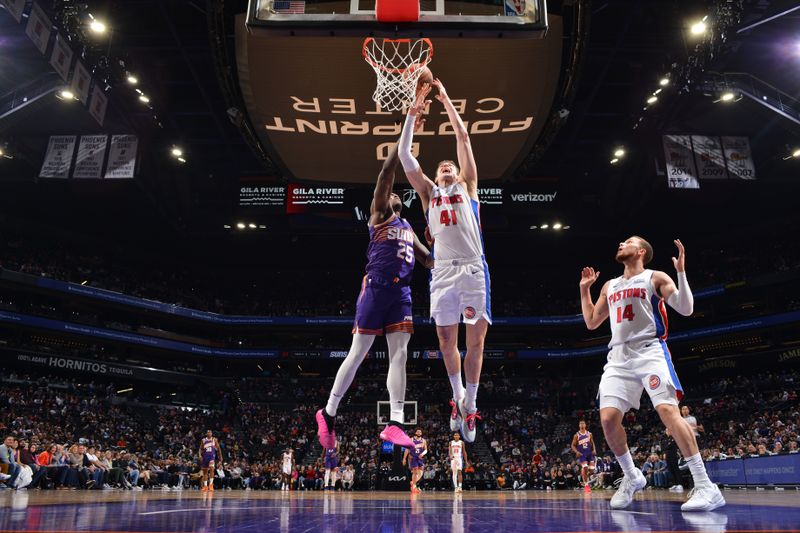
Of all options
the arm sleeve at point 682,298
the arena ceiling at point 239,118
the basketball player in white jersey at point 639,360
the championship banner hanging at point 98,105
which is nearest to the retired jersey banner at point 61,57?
the arena ceiling at point 239,118

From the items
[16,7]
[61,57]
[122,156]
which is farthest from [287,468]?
[16,7]

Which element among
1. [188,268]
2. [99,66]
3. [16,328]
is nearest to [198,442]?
[16,328]

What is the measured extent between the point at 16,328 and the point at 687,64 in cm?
3419

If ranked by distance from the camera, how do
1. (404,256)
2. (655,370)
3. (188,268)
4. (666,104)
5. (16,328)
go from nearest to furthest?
1. (655,370)
2. (404,256)
3. (666,104)
4. (16,328)
5. (188,268)

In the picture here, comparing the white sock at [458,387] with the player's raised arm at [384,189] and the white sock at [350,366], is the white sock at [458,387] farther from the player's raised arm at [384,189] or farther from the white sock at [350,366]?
the player's raised arm at [384,189]

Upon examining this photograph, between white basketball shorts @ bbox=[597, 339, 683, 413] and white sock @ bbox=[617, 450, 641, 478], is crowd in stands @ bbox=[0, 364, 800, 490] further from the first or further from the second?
white basketball shorts @ bbox=[597, 339, 683, 413]

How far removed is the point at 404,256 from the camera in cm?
621

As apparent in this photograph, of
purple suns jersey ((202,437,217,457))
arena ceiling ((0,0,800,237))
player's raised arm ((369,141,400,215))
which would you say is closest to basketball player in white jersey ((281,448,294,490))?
purple suns jersey ((202,437,217,457))

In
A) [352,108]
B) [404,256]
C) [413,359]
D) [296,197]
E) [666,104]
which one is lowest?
[404,256]

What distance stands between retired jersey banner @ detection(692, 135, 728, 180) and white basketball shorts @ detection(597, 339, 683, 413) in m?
18.1

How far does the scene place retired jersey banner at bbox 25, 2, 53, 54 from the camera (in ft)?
48.0

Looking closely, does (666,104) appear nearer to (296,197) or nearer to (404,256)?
(296,197)

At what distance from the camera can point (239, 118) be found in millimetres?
14391

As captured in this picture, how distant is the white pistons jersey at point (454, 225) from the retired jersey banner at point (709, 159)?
1857 cm
